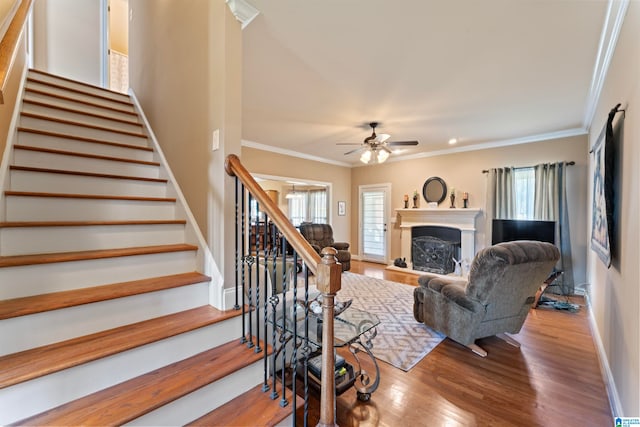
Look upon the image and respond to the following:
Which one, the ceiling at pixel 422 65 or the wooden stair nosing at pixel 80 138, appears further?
the wooden stair nosing at pixel 80 138

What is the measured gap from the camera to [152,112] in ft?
9.33

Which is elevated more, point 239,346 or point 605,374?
point 239,346

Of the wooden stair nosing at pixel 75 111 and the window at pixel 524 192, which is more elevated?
the wooden stair nosing at pixel 75 111

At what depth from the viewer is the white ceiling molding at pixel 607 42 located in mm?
1750

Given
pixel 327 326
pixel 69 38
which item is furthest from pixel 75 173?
pixel 69 38

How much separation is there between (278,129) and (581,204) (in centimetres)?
515

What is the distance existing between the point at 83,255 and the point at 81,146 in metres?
1.37

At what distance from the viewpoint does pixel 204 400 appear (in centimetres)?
126

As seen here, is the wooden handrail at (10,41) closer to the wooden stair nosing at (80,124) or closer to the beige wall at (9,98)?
the beige wall at (9,98)

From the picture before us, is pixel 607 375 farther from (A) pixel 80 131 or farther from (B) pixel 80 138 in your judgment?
(A) pixel 80 131

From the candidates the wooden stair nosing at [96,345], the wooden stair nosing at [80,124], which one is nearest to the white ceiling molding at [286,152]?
the wooden stair nosing at [80,124]

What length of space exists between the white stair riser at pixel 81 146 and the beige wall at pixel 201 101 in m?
0.26

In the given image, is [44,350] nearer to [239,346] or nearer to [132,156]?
[239,346]

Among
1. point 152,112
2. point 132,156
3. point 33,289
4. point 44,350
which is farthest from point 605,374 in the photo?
point 152,112
